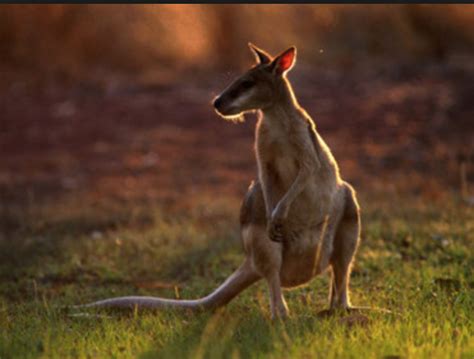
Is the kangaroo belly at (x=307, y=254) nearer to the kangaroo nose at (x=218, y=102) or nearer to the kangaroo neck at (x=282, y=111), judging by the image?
the kangaroo neck at (x=282, y=111)

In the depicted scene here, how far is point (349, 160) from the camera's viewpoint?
11.0 m

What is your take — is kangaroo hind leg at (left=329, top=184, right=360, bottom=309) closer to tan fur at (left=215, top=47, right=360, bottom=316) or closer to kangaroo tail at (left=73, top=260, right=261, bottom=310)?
tan fur at (left=215, top=47, right=360, bottom=316)

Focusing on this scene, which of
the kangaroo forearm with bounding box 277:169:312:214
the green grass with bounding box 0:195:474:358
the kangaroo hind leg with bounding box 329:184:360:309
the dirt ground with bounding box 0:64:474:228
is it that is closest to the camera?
the green grass with bounding box 0:195:474:358

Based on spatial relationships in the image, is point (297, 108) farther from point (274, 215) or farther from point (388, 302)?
point (388, 302)

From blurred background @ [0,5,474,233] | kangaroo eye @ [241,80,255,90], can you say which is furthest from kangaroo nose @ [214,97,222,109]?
blurred background @ [0,5,474,233]

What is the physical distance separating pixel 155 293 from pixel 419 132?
7.28m

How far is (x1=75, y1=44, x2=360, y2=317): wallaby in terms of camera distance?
415 centimetres

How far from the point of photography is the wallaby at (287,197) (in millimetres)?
4152

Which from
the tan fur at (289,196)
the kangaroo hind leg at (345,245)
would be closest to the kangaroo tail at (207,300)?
Answer: the tan fur at (289,196)

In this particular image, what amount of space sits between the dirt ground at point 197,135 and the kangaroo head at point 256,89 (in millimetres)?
4834

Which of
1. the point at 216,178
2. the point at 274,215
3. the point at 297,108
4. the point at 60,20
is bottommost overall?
the point at 216,178

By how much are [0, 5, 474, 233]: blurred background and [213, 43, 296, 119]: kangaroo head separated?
200 cm

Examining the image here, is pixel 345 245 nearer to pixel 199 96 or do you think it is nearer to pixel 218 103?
pixel 218 103

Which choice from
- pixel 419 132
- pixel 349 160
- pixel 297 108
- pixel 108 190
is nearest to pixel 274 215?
pixel 297 108
